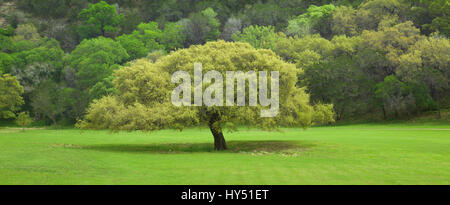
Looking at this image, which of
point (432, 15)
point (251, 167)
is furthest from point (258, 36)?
point (251, 167)

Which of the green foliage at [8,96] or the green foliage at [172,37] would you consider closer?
the green foliage at [8,96]

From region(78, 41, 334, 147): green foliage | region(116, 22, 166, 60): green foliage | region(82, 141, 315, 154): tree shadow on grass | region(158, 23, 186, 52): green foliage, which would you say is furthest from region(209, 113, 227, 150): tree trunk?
region(158, 23, 186, 52): green foliage

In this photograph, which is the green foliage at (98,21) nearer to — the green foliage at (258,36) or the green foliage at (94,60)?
A: the green foliage at (94,60)

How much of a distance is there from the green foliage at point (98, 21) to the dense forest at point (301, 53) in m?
0.34

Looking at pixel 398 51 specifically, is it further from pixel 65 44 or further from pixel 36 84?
pixel 65 44

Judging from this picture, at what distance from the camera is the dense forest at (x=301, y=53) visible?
89125 millimetres

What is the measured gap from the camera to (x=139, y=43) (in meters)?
153

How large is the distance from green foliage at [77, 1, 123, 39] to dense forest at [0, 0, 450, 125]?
337mm

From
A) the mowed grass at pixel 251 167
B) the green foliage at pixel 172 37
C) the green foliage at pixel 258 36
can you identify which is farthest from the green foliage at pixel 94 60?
the mowed grass at pixel 251 167

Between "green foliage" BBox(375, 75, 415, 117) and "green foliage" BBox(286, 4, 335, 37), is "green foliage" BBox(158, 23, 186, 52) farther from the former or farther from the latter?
"green foliage" BBox(375, 75, 415, 117)

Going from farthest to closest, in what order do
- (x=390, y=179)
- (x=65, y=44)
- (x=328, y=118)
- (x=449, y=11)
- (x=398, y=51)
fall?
(x=65, y=44) → (x=449, y=11) → (x=398, y=51) → (x=328, y=118) → (x=390, y=179)

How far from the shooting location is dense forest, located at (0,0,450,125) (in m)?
89.1
